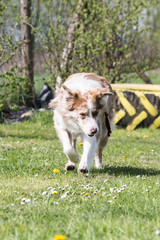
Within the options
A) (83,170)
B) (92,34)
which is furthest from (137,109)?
(83,170)

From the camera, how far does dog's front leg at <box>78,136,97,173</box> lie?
4062 mm

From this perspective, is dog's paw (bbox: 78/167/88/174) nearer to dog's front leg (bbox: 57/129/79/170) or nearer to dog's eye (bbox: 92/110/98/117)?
dog's front leg (bbox: 57/129/79/170)

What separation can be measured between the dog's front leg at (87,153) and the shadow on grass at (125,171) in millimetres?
359

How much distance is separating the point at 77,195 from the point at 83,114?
1.14m

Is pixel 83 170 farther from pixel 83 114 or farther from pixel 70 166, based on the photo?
pixel 83 114

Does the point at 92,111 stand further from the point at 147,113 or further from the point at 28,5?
the point at 28,5

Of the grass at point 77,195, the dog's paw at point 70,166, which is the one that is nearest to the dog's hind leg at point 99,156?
the grass at point 77,195

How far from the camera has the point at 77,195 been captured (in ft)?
10.8

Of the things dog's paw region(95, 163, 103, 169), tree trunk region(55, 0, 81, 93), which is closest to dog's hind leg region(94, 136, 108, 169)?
dog's paw region(95, 163, 103, 169)

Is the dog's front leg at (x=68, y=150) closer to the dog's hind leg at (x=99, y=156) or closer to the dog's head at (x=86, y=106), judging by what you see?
the dog's head at (x=86, y=106)

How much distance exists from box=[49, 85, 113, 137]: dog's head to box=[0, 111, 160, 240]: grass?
618 millimetres

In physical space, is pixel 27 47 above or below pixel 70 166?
above

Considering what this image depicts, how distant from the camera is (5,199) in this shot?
10.5 ft

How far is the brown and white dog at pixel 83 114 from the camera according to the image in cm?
411
